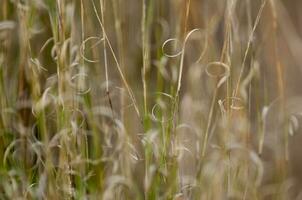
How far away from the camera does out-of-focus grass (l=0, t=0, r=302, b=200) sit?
1.10m

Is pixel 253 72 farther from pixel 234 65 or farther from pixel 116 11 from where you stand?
pixel 116 11

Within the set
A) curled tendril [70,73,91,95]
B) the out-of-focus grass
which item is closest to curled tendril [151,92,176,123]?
the out-of-focus grass

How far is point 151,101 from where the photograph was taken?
1195mm

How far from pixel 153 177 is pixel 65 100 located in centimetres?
23

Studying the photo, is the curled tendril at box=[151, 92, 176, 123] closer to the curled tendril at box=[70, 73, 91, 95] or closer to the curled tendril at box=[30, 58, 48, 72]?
the curled tendril at box=[70, 73, 91, 95]

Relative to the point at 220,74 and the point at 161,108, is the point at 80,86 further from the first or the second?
the point at 220,74

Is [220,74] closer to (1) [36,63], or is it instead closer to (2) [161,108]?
(2) [161,108]

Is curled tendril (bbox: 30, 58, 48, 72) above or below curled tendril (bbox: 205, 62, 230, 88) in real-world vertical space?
above

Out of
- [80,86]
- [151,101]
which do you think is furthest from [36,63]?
[151,101]

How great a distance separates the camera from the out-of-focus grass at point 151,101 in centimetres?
110

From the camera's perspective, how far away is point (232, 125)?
1.14 metres

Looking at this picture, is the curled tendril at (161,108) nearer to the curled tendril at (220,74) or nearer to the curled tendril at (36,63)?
the curled tendril at (220,74)

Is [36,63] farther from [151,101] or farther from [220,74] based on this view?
[220,74]

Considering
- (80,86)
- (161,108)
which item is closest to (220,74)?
(161,108)
